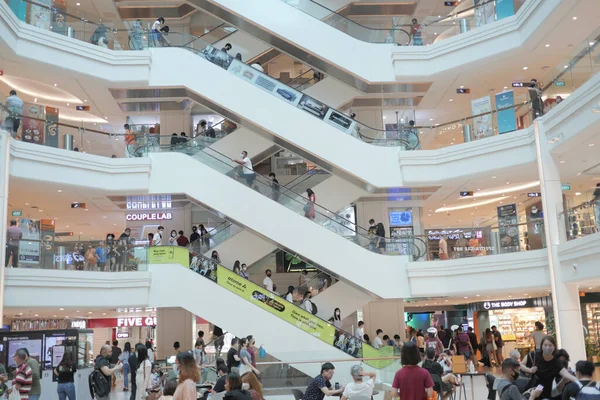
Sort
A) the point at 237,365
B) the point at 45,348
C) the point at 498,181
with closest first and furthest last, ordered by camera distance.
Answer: the point at 237,365, the point at 45,348, the point at 498,181

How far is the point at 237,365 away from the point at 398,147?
357 inches

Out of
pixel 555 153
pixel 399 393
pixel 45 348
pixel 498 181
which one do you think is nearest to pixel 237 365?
pixel 45 348

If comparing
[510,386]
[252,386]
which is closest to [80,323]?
[252,386]

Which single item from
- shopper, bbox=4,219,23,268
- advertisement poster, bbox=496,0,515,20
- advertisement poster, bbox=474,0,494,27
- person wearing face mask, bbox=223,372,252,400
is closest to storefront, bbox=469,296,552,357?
advertisement poster, bbox=474,0,494,27

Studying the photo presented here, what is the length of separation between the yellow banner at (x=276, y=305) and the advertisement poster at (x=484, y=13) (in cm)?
949

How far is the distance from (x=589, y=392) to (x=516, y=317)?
21448 millimetres

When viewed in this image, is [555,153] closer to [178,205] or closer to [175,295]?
[175,295]

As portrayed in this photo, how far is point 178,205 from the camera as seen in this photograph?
935 inches

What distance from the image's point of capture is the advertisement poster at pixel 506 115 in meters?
18.8

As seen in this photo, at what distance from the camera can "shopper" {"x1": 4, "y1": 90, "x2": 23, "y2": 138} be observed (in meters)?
17.4

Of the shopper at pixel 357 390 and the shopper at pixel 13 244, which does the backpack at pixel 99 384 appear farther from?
the shopper at pixel 13 244

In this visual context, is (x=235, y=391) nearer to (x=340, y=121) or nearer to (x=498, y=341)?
(x=340, y=121)

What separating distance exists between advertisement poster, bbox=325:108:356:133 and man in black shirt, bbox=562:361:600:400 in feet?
45.8

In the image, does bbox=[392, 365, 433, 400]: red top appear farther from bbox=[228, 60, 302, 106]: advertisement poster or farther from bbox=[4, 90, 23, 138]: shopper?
bbox=[228, 60, 302, 106]: advertisement poster
